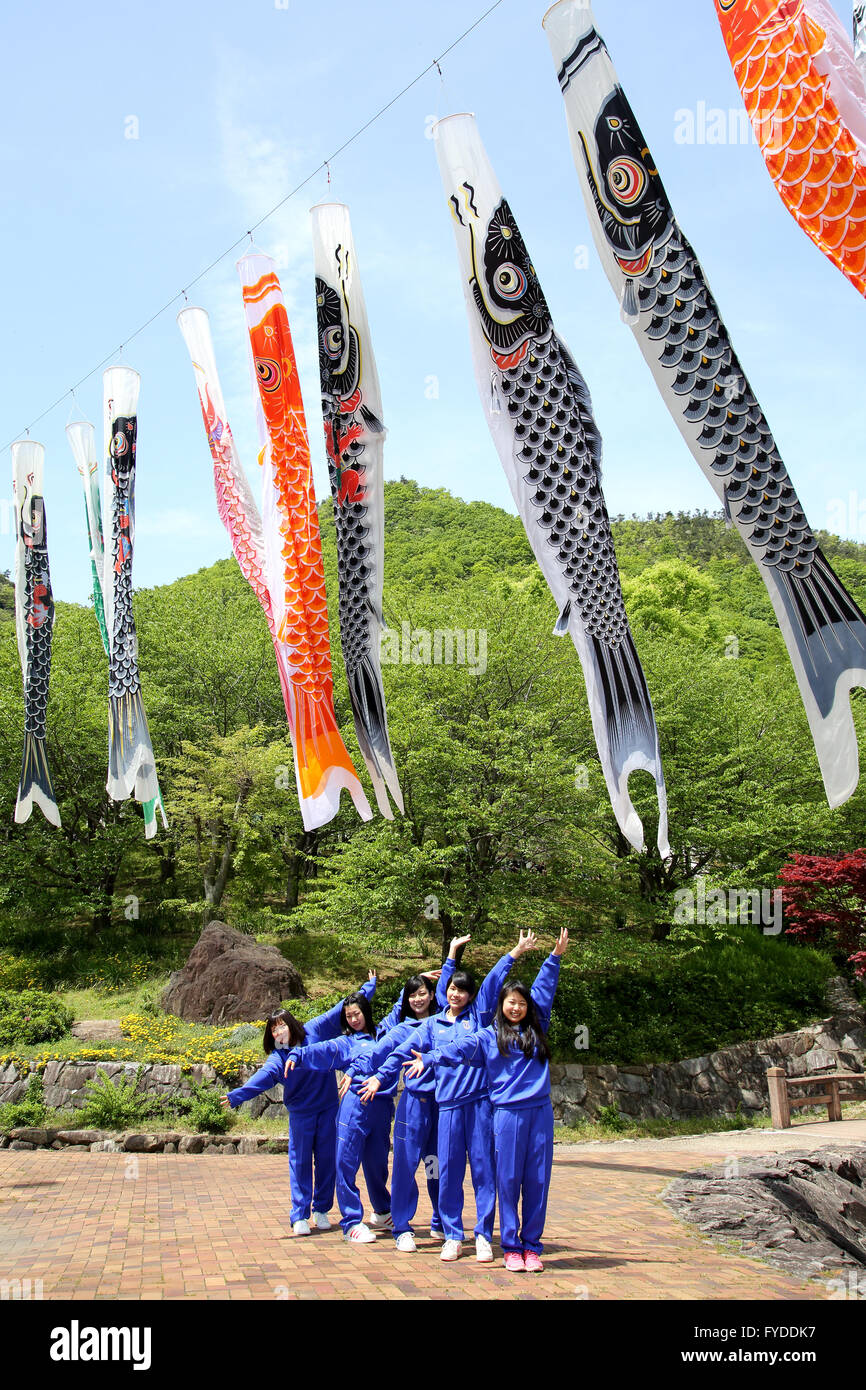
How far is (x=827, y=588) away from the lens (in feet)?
19.6

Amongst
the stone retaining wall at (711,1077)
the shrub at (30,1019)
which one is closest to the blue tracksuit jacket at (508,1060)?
the stone retaining wall at (711,1077)

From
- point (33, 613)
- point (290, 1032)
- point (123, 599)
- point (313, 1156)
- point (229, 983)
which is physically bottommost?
point (229, 983)

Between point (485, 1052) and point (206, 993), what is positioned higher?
point (485, 1052)

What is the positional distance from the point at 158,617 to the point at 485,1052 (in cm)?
2686

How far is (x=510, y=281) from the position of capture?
7.32 metres

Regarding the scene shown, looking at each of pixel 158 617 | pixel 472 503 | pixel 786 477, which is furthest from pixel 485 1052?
pixel 472 503

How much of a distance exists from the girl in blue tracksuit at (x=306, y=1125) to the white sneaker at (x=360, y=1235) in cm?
45

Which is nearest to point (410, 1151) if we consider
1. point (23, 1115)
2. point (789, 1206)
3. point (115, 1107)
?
point (789, 1206)

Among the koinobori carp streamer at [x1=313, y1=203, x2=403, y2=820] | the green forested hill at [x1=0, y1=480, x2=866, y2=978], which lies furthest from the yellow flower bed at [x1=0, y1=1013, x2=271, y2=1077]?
the koinobori carp streamer at [x1=313, y1=203, x2=403, y2=820]

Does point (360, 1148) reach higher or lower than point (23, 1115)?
higher

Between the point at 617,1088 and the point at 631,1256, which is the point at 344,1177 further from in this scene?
the point at 617,1088

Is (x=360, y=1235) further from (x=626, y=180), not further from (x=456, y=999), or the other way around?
(x=626, y=180)

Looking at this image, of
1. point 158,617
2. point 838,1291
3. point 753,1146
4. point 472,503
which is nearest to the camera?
point 838,1291

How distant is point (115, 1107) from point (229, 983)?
4030 millimetres
